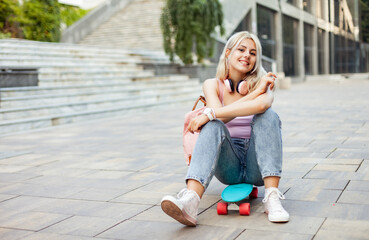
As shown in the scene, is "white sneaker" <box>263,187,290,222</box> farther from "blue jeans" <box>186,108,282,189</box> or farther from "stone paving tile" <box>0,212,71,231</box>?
"stone paving tile" <box>0,212,71,231</box>

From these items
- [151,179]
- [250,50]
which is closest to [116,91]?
[151,179]

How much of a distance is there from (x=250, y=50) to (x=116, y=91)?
335 inches

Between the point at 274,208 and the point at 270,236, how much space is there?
0.31 meters

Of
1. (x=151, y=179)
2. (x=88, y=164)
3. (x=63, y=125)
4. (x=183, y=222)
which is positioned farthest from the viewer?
(x=63, y=125)

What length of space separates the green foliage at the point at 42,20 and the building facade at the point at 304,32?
268 inches

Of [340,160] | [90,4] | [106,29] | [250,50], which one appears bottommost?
[340,160]

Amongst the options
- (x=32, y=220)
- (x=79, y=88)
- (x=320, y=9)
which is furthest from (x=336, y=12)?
(x=32, y=220)

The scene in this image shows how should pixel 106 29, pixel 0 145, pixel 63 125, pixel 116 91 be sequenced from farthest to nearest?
pixel 106 29, pixel 116 91, pixel 63 125, pixel 0 145

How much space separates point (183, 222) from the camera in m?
2.76

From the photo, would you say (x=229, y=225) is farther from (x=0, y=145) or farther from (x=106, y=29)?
(x=106, y=29)

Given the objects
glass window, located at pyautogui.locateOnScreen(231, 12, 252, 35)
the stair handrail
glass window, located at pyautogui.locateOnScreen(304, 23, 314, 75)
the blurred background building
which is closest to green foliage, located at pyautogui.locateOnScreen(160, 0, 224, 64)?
the blurred background building

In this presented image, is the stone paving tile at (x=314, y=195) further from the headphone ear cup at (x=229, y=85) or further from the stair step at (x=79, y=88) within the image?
the stair step at (x=79, y=88)

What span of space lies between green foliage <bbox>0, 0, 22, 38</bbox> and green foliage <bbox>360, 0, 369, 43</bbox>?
3000 centimetres

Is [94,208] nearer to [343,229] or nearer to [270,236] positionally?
[270,236]
